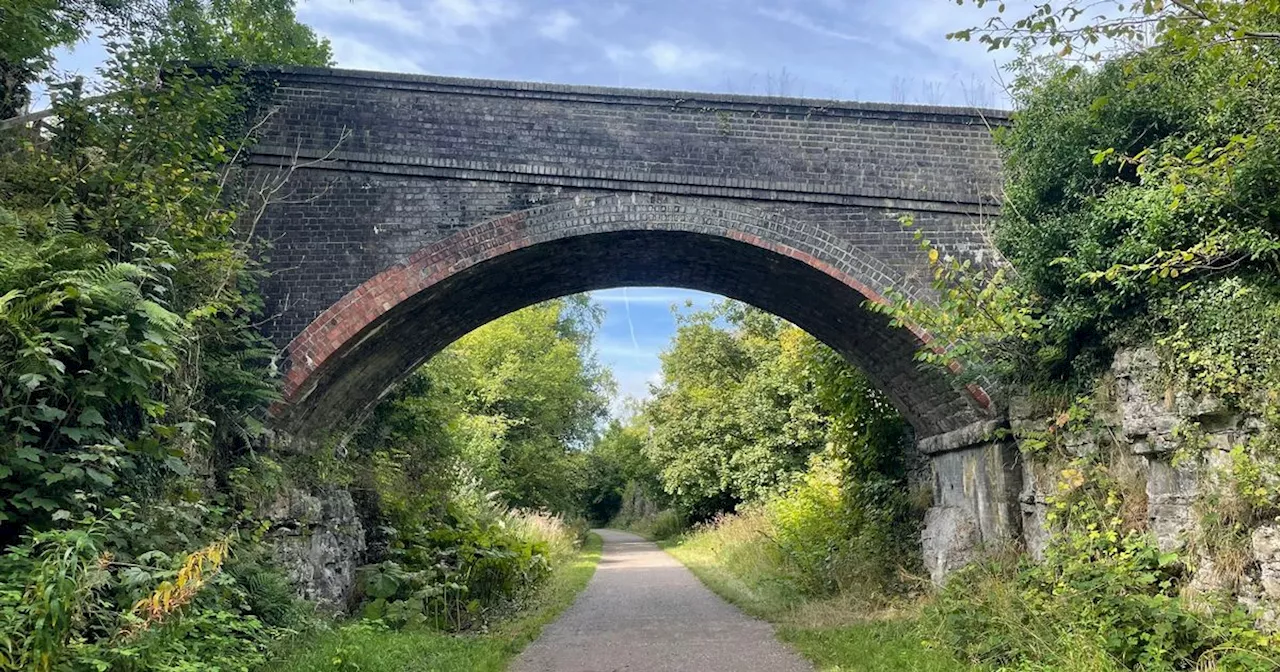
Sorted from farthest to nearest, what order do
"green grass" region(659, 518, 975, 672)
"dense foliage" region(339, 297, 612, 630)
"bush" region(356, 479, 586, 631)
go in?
"dense foliage" region(339, 297, 612, 630) → "bush" region(356, 479, 586, 631) → "green grass" region(659, 518, 975, 672)

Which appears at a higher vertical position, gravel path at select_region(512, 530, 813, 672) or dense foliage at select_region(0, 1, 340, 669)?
dense foliage at select_region(0, 1, 340, 669)

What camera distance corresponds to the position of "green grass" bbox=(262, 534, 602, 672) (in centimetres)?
570

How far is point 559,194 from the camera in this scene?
861cm

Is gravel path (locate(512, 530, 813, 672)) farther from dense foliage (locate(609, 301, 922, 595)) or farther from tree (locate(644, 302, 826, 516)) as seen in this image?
tree (locate(644, 302, 826, 516))

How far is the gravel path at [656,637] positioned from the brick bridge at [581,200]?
8.84 ft

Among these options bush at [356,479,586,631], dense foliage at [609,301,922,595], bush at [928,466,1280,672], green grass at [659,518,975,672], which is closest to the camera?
bush at [928,466,1280,672]

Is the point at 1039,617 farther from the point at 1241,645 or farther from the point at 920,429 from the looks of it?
the point at 920,429

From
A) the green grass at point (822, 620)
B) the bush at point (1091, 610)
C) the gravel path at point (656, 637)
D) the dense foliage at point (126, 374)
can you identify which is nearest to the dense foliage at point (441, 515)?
the gravel path at point (656, 637)

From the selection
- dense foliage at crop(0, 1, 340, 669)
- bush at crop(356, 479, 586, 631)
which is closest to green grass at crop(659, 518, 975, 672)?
bush at crop(356, 479, 586, 631)

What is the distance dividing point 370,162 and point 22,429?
4743mm

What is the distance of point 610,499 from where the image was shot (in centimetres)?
5138

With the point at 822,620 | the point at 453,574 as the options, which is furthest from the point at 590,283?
the point at 822,620

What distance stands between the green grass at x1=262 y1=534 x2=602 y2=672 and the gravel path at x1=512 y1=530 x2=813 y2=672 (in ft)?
0.77

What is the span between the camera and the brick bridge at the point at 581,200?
8.40 metres
